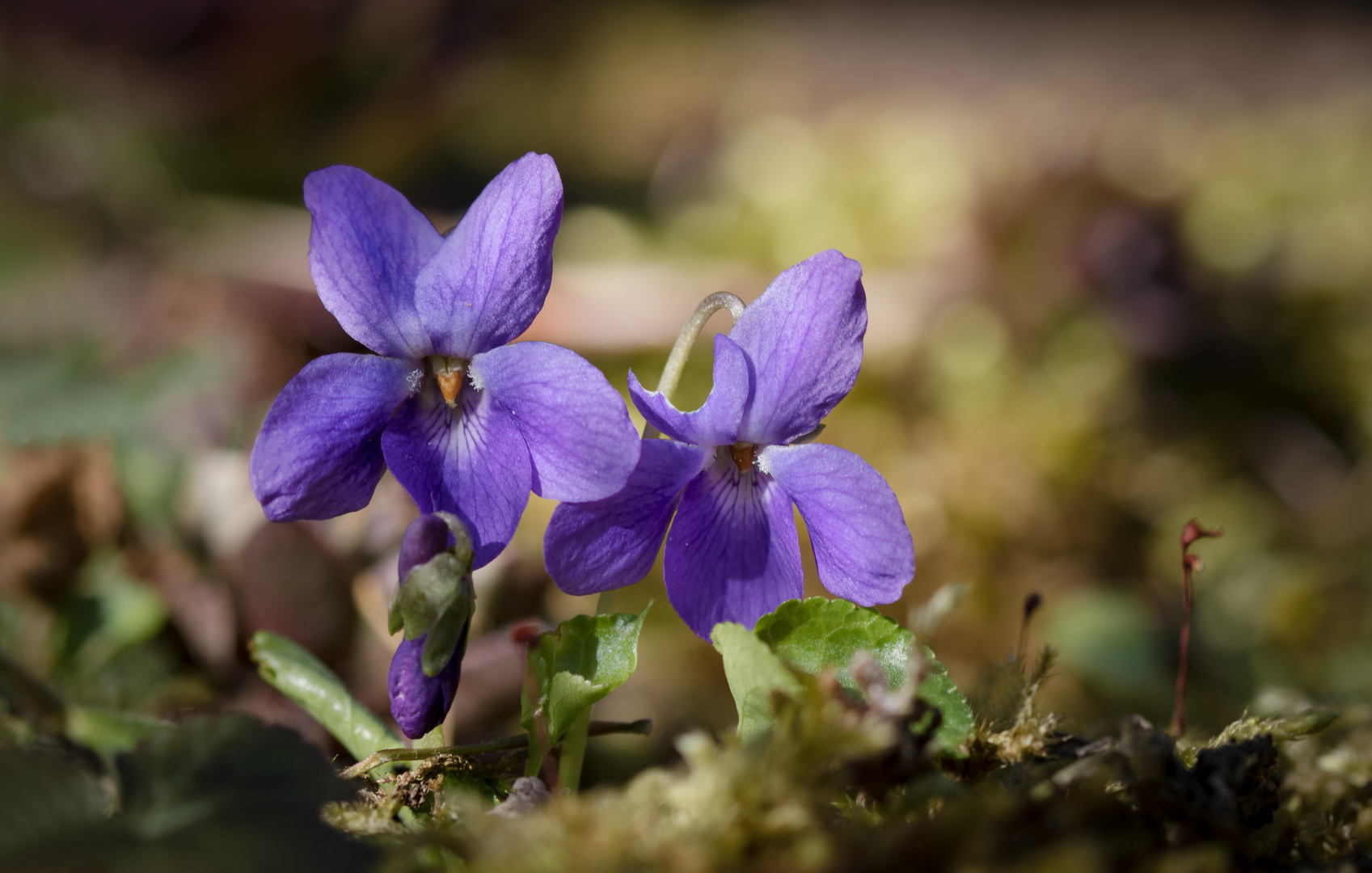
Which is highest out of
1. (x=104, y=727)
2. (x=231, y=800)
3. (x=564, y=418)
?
(x=564, y=418)

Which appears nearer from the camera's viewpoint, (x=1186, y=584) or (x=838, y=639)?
(x=838, y=639)

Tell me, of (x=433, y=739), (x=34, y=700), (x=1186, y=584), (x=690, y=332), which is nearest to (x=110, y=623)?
(x=34, y=700)

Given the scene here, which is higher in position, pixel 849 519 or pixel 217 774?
pixel 849 519

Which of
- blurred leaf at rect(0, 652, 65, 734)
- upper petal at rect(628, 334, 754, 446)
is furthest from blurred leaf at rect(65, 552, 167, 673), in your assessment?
upper petal at rect(628, 334, 754, 446)

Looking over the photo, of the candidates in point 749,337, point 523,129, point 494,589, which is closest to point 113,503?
point 494,589

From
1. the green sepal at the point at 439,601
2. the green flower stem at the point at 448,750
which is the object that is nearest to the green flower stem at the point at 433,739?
the green flower stem at the point at 448,750

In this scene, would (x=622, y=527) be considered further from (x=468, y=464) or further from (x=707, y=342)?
(x=707, y=342)

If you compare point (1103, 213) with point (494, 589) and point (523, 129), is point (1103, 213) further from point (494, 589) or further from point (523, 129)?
point (523, 129)
